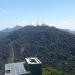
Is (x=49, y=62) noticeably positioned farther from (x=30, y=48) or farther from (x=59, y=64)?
(x=30, y=48)

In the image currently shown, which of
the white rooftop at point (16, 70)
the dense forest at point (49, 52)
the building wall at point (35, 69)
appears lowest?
the dense forest at point (49, 52)

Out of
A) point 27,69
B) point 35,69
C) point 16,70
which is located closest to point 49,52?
point 16,70

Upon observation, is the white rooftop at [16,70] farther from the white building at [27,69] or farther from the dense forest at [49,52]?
the dense forest at [49,52]

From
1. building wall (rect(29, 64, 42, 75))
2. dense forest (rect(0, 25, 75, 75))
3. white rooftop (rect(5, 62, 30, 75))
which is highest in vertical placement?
building wall (rect(29, 64, 42, 75))

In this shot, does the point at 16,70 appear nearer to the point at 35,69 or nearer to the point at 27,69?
the point at 27,69

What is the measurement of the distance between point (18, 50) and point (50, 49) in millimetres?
11873

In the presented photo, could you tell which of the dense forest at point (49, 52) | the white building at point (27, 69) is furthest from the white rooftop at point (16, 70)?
the dense forest at point (49, 52)

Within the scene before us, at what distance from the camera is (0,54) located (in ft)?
255

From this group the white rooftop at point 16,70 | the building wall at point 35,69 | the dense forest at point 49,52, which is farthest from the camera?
the dense forest at point 49,52

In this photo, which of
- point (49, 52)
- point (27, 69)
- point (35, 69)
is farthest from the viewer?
point (49, 52)

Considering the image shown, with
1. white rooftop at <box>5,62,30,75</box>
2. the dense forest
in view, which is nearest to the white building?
white rooftop at <box>5,62,30,75</box>

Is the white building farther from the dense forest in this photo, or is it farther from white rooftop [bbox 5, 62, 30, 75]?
the dense forest

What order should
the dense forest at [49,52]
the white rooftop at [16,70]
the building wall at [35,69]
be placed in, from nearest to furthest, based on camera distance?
the building wall at [35,69] < the white rooftop at [16,70] < the dense forest at [49,52]

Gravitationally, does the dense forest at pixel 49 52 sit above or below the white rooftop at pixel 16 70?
below
